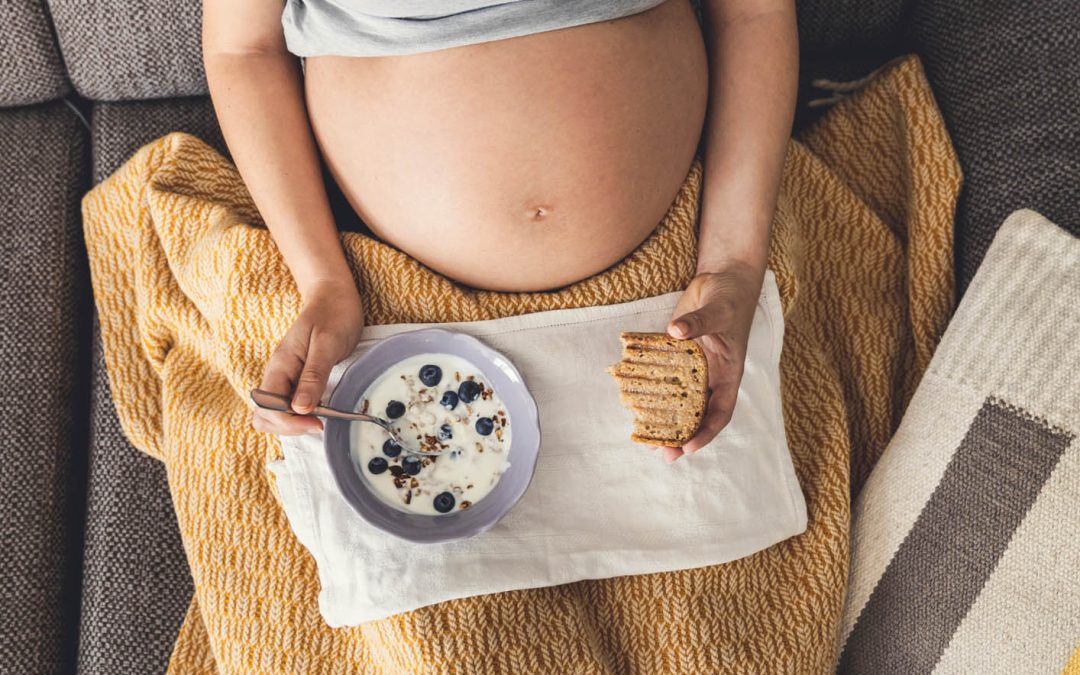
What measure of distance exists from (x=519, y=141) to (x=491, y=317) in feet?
0.65

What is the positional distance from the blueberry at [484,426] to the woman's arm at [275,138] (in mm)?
164

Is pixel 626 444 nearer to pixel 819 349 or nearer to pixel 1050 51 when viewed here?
pixel 819 349

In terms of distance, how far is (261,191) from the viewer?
0.88 metres

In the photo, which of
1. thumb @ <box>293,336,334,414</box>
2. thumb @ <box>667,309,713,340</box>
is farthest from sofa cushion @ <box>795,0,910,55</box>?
thumb @ <box>293,336,334,414</box>

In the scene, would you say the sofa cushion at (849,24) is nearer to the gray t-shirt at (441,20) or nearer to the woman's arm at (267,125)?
the gray t-shirt at (441,20)

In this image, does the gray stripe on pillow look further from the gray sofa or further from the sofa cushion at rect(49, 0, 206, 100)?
the sofa cushion at rect(49, 0, 206, 100)

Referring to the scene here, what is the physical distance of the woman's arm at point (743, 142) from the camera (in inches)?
35.1

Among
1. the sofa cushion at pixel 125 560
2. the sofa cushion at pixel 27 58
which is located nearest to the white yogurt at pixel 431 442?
the sofa cushion at pixel 125 560

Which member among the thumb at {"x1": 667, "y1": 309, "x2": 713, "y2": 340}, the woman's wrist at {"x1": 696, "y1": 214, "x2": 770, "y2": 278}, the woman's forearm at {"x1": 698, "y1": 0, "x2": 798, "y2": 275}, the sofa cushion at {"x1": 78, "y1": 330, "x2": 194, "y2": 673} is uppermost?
the woman's forearm at {"x1": 698, "y1": 0, "x2": 798, "y2": 275}

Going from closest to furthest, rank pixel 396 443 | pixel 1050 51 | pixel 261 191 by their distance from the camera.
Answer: pixel 396 443 → pixel 261 191 → pixel 1050 51

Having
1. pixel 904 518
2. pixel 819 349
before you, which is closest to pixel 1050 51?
pixel 819 349

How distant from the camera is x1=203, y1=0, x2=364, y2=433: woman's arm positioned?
33.2 inches

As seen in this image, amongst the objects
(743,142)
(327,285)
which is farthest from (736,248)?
(327,285)

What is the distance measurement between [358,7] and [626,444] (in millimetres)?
543
